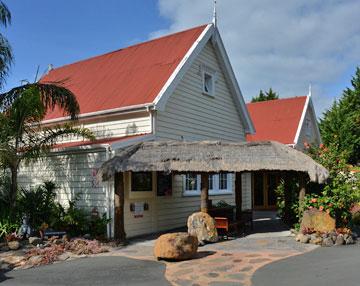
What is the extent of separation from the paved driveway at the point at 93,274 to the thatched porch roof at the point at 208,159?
288 cm

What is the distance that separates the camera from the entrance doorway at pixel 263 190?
2495cm

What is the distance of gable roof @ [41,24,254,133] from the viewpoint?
15367 mm

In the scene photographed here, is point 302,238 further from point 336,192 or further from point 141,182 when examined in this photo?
point 141,182

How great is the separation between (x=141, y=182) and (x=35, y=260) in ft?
16.1

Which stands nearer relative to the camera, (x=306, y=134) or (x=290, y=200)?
(x=290, y=200)

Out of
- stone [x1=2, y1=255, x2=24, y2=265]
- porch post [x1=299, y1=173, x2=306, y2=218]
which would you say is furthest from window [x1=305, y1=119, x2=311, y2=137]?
stone [x1=2, y1=255, x2=24, y2=265]

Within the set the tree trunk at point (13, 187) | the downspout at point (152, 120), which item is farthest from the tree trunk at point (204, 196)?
the tree trunk at point (13, 187)

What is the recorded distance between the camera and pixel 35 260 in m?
10.2

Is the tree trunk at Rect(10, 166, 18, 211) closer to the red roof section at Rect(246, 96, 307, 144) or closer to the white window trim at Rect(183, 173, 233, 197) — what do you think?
the white window trim at Rect(183, 173, 233, 197)

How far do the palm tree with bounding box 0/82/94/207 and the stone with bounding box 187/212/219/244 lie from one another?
4754 mm

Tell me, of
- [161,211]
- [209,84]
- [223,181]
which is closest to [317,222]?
[161,211]

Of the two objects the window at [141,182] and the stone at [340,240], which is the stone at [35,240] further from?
the stone at [340,240]

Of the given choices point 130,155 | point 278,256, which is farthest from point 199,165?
point 278,256

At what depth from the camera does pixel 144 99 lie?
49.0ft
